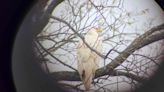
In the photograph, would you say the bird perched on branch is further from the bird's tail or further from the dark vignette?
the dark vignette

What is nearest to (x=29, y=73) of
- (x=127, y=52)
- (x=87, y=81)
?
(x=87, y=81)

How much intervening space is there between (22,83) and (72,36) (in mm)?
204

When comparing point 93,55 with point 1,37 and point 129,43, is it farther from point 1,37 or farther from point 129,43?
point 1,37

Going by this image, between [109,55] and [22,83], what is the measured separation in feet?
0.87

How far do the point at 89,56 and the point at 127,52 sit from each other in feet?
0.38

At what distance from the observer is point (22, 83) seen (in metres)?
1.18

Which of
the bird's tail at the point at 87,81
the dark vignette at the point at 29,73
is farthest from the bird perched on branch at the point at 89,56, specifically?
the dark vignette at the point at 29,73

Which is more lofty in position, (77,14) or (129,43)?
(77,14)

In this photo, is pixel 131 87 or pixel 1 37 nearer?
pixel 1 37

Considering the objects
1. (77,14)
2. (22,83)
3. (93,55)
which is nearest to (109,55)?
(93,55)

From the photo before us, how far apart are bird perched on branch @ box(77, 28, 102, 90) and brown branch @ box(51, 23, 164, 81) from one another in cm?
2

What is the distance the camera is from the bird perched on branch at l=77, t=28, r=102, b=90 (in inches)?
44.9

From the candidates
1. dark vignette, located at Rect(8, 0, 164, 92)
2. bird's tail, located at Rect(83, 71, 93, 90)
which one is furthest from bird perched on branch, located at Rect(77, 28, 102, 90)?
dark vignette, located at Rect(8, 0, 164, 92)

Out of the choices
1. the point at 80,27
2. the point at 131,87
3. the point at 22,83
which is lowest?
the point at 131,87
